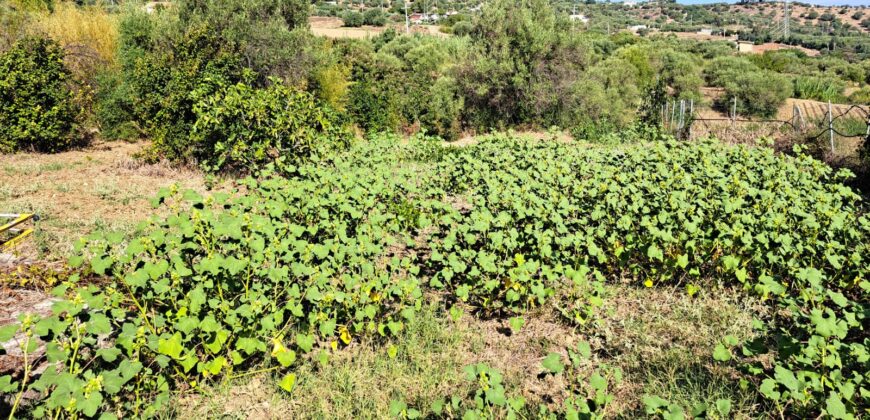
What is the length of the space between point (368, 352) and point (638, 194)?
8.71 ft

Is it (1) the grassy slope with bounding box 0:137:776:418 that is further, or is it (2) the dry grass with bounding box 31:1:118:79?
(2) the dry grass with bounding box 31:1:118:79

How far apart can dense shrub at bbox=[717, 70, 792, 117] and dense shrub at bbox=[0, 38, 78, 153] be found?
30.9 metres

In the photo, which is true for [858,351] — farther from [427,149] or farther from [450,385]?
[427,149]

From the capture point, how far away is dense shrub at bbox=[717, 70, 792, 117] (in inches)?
1150

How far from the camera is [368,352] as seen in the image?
3.30m

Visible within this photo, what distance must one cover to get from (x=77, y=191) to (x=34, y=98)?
4654 millimetres

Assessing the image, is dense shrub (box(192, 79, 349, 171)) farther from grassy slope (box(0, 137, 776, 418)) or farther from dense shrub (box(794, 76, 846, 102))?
dense shrub (box(794, 76, 846, 102))

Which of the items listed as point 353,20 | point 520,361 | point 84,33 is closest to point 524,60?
point 84,33

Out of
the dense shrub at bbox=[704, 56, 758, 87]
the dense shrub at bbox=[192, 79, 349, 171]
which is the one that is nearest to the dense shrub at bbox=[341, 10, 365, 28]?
the dense shrub at bbox=[704, 56, 758, 87]

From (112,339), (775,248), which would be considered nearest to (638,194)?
(775,248)

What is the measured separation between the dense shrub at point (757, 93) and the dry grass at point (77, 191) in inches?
1185

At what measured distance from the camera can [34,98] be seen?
10344 millimetres

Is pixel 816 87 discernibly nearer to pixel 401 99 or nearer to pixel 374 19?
pixel 401 99

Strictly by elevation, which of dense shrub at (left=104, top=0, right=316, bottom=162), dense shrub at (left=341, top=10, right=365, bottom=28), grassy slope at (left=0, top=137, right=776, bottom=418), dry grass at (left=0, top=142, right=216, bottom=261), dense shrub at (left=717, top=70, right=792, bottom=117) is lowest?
dense shrub at (left=717, top=70, right=792, bottom=117)
